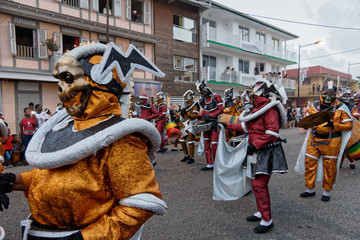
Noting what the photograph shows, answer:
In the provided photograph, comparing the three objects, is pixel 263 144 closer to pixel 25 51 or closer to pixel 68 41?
pixel 25 51

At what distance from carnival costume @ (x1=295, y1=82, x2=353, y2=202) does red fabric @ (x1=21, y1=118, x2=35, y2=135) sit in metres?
8.36

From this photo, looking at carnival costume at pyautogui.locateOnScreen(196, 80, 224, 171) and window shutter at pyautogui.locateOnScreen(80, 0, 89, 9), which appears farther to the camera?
window shutter at pyautogui.locateOnScreen(80, 0, 89, 9)

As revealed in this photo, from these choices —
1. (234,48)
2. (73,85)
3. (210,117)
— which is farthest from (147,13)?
(73,85)

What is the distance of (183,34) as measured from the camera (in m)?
19.2

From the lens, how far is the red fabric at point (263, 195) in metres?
3.38

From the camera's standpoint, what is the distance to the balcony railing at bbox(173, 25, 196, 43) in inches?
739

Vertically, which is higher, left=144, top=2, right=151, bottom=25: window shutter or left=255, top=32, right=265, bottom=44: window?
left=255, top=32, right=265, bottom=44: window

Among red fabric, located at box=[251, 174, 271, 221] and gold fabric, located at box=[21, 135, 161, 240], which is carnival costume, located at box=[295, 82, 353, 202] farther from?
gold fabric, located at box=[21, 135, 161, 240]

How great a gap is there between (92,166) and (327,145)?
4516 millimetres

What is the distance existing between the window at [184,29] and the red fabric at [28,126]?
522 inches

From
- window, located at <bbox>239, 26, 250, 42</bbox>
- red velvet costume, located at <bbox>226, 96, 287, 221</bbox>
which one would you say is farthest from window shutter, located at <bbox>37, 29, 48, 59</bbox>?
window, located at <bbox>239, 26, 250, 42</bbox>

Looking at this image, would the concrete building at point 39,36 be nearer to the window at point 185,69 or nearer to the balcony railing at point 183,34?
the balcony railing at point 183,34

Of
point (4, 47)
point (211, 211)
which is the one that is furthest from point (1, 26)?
point (211, 211)

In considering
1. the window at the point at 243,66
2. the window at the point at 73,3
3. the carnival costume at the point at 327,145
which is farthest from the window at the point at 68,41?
the window at the point at 243,66
